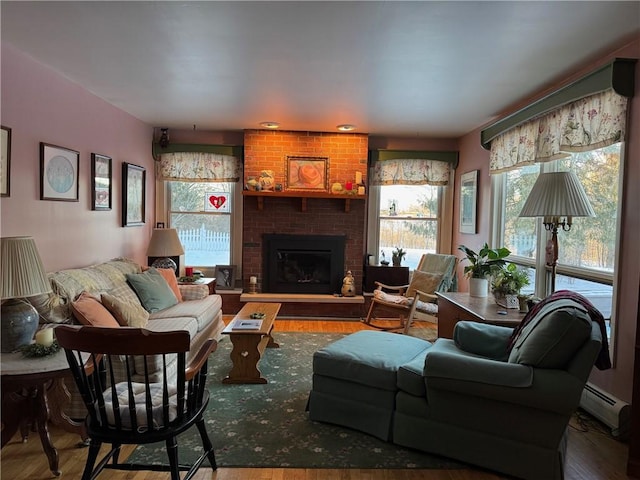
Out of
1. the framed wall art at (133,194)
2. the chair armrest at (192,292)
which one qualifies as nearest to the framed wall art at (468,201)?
the chair armrest at (192,292)

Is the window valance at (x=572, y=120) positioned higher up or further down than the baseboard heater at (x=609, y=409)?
higher up

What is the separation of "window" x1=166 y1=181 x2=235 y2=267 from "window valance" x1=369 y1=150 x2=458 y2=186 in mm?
1934

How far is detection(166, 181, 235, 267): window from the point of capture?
18.9 ft

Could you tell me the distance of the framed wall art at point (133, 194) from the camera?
4.62m

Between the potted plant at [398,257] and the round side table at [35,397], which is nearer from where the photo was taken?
the round side table at [35,397]

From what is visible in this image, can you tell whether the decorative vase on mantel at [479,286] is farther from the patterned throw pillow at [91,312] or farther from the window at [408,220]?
the patterned throw pillow at [91,312]

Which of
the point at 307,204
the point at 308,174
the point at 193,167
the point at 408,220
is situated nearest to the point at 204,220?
the point at 193,167

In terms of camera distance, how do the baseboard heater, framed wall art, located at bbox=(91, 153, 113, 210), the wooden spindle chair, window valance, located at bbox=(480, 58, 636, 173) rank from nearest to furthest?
1. the wooden spindle chair
2. the baseboard heater
3. window valance, located at bbox=(480, 58, 636, 173)
4. framed wall art, located at bbox=(91, 153, 113, 210)

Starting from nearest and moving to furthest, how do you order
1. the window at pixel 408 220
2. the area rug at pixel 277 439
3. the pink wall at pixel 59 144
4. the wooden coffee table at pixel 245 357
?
the area rug at pixel 277 439
the pink wall at pixel 59 144
the wooden coffee table at pixel 245 357
the window at pixel 408 220

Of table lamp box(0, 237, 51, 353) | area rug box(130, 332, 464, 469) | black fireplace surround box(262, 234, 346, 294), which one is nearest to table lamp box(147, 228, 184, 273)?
black fireplace surround box(262, 234, 346, 294)

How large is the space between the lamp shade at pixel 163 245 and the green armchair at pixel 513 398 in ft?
10.5

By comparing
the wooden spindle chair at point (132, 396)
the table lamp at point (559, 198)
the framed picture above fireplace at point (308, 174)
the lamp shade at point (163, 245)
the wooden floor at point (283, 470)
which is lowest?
the wooden floor at point (283, 470)

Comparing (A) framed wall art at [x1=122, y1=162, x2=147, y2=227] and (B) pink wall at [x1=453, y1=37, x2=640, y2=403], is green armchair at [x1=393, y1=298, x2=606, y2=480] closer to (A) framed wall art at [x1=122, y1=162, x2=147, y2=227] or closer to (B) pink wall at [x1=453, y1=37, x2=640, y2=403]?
(B) pink wall at [x1=453, y1=37, x2=640, y2=403]

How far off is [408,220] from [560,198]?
3.22m
